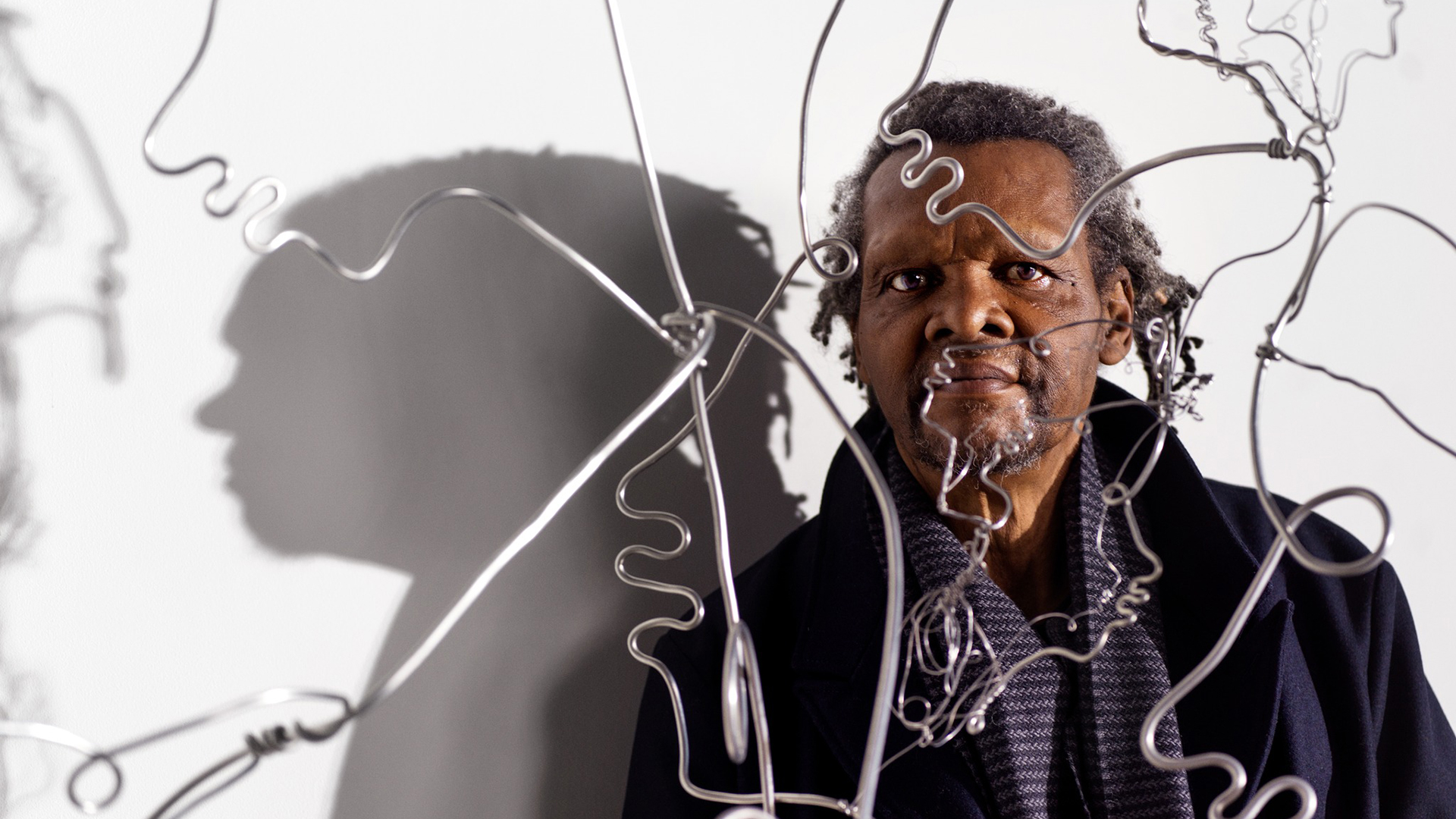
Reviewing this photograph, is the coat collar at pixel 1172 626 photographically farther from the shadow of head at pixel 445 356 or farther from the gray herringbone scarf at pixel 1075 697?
the shadow of head at pixel 445 356

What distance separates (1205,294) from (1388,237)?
0.65 feet

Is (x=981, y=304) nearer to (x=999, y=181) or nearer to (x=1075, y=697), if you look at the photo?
(x=999, y=181)

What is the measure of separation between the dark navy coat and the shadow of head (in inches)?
5.4

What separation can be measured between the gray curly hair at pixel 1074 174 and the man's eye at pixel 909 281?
5 centimetres

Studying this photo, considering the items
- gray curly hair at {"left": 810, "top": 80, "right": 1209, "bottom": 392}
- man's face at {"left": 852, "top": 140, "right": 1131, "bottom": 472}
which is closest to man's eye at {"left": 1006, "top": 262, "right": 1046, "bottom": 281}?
man's face at {"left": 852, "top": 140, "right": 1131, "bottom": 472}

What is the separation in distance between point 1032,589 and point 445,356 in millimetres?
514

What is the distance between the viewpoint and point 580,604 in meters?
0.85

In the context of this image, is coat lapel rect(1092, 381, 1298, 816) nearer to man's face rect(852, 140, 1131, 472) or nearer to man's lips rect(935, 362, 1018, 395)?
man's face rect(852, 140, 1131, 472)

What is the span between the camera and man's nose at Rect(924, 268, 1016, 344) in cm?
75

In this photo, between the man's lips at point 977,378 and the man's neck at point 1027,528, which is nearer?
the man's lips at point 977,378

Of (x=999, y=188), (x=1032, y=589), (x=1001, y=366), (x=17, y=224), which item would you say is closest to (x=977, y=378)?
(x=1001, y=366)

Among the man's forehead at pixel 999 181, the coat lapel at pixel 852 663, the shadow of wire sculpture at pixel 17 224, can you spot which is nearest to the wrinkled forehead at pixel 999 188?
the man's forehead at pixel 999 181

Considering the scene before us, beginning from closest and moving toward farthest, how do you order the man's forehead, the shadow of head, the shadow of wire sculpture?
the shadow of wire sculpture < the shadow of head < the man's forehead

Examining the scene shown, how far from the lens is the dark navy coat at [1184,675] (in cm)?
79
